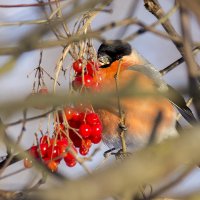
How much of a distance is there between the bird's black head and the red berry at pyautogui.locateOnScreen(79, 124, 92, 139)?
704 millimetres

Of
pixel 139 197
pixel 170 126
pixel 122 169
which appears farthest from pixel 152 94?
pixel 170 126

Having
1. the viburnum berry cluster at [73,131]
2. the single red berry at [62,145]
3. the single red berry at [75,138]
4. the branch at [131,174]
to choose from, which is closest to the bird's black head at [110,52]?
the viburnum berry cluster at [73,131]

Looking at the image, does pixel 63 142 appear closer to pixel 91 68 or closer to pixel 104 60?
pixel 91 68

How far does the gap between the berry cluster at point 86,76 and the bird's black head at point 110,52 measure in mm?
572

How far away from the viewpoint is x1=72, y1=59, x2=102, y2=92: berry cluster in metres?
1.65

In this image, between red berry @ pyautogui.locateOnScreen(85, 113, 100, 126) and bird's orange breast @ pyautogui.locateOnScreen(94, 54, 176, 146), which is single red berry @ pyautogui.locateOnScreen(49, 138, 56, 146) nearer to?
red berry @ pyautogui.locateOnScreen(85, 113, 100, 126)

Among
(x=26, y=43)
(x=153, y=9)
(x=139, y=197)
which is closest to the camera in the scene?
(x=26, y=43)

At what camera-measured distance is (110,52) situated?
2.44m

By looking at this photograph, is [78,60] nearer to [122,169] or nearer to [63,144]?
[63,144]

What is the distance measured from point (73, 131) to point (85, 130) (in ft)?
0.25

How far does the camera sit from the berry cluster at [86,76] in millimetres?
1647

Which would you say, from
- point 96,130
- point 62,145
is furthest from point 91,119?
point 62,145

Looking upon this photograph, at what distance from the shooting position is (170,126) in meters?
2.42

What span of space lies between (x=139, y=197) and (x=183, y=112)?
0.74 m
